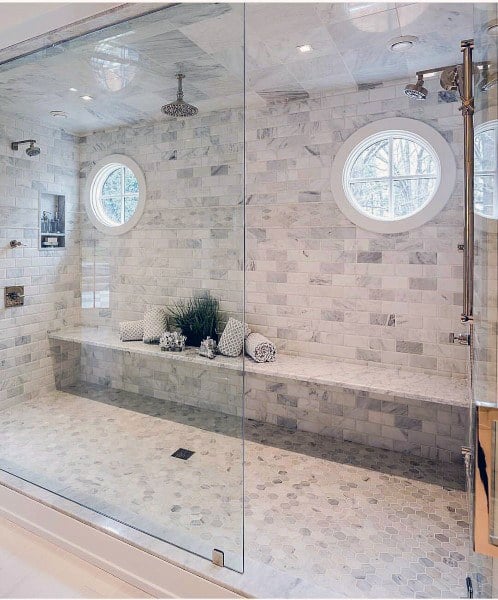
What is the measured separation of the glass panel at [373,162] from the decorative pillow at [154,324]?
1896 mm

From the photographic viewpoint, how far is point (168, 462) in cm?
222

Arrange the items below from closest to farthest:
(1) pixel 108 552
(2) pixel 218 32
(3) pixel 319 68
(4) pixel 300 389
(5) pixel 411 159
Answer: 1. (1) pixel 108 552
2. (2) pixel 218 32
3. (3) pixel 319 68
4. (5) pixel 411 159
5. (4) pixel 300 389

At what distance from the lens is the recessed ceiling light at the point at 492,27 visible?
3.78 feet

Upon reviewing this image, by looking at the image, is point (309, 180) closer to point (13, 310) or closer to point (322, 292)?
point (322, 292)

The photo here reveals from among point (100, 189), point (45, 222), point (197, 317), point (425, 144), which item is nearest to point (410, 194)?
point (425, 144)

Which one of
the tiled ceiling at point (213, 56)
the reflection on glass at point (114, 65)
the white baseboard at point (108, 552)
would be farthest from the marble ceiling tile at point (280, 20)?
the white baseboard at point (108, 552)

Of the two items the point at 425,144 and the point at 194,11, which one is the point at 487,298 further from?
the point at 425,144

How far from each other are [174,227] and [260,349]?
1.33 meters

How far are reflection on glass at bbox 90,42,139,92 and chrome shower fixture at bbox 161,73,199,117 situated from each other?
279 millimetres

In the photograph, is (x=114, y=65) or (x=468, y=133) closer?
(x=468, y=133)

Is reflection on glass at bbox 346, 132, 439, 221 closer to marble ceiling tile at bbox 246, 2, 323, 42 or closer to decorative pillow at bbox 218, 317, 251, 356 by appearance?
marble ceiling tile at bbox 246, 2, 323, 42

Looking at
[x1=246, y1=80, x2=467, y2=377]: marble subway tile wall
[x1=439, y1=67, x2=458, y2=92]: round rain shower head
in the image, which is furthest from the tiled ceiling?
[x1=246, y1=80, x2=467, y2=377]: marble subway tile wall

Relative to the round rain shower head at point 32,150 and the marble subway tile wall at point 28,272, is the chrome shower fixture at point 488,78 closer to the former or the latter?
the marble subway tile wall at point 28,272

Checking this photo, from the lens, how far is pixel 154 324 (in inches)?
92.2
